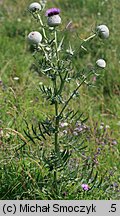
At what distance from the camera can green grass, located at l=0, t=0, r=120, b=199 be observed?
93.4 inches

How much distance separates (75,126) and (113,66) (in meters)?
1.08

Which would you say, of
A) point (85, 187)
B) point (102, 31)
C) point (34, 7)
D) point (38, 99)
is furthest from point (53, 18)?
point (38, 99)

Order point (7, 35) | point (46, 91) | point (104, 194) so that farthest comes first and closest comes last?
point (7, 35) → point (104, 194) → point (46, 91)

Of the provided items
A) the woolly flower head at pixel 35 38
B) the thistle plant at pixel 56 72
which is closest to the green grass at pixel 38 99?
the thistle plant at pixel 56 72

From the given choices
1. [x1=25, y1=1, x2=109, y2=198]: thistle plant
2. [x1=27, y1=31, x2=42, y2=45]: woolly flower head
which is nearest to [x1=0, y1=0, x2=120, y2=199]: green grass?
[x1=25, y1=1, x2=109, y2=198]: thistle plant

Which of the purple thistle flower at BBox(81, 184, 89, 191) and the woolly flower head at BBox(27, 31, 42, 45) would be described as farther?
the purple thistle flower at BBox(81, 184, 89, 191)

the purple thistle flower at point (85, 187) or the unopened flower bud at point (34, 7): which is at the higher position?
the unopened flower bud at point (34, 7)

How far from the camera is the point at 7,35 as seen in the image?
4.62m

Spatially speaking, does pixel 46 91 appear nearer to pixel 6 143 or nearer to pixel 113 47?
pixel 6 143

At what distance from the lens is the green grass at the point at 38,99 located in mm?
2371

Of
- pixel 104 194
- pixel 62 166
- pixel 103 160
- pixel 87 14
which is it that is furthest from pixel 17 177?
pixel 87 14

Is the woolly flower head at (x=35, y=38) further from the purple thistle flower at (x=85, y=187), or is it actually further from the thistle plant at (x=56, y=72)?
the purple thistle flower at (x=85, y=187)

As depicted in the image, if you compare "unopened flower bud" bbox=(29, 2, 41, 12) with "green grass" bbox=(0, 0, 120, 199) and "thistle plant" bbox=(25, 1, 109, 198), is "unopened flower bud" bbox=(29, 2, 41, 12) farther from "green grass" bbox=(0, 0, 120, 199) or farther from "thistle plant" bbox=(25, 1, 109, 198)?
"green grass" bbox=(0, 0, 120, 199)

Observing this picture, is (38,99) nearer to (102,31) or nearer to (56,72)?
(56,72)
